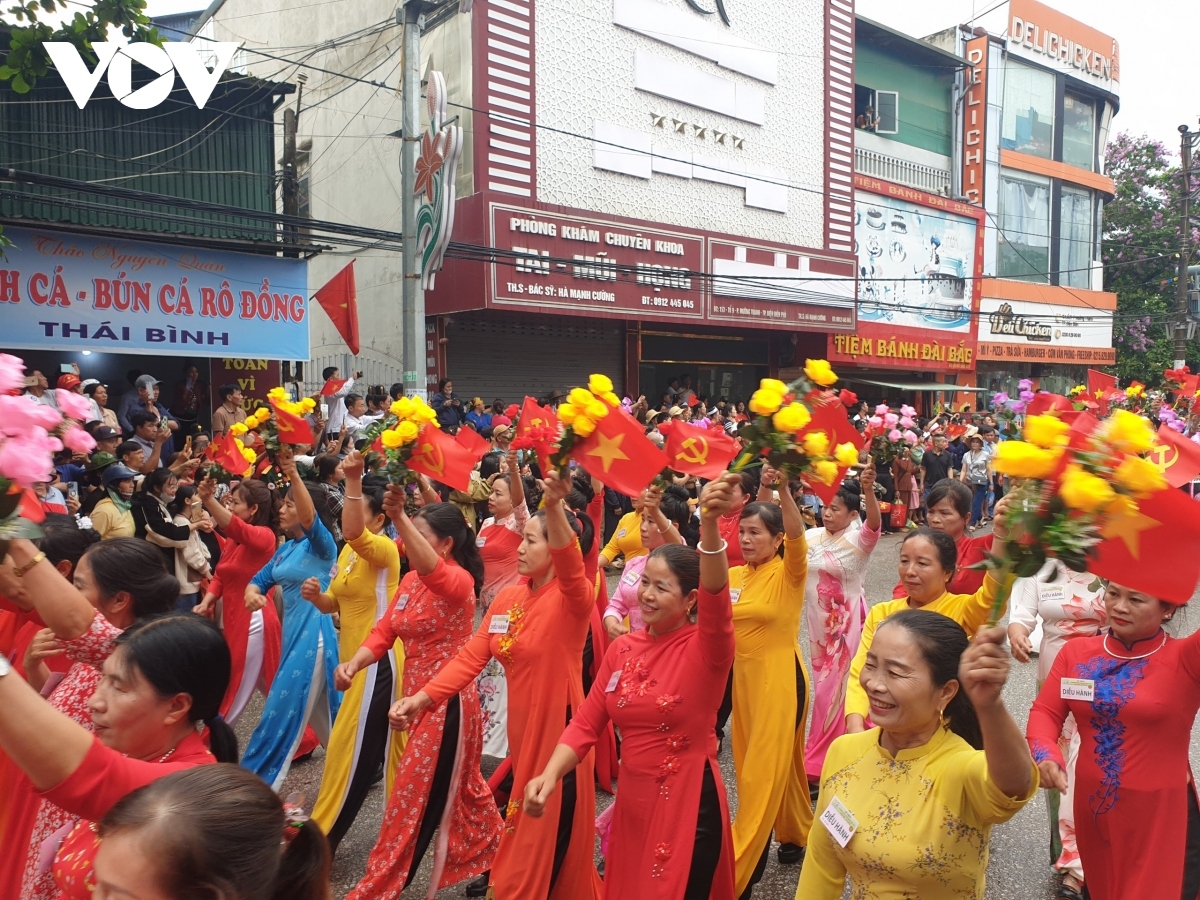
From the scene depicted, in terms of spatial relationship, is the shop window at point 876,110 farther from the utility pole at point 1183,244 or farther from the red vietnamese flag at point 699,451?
the red vietnamese flag at point 699,451

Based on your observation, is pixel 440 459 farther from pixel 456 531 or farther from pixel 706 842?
Answer: pixel 706 842

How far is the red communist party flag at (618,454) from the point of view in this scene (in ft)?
10.4

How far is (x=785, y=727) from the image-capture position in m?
3.91

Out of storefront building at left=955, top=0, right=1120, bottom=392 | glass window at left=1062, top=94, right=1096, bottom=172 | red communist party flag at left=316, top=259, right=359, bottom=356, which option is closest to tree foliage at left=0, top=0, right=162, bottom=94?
red communist party flag at left=316, top=259, right=359, bottom=356

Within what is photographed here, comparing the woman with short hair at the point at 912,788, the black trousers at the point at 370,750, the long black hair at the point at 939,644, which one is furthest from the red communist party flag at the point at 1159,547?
the black trousers at the point at 370,750

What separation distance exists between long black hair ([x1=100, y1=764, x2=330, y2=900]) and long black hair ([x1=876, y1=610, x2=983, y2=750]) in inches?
58.1

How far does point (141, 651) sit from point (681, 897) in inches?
68.2

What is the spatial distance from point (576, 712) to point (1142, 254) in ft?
110

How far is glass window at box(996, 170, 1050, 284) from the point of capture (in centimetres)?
2527

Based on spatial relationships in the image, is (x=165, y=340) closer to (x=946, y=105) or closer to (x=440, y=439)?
(x=440, y=439)

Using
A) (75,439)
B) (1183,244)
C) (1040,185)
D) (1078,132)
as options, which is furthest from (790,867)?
(1078,132)

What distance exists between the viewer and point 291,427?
4.50 m

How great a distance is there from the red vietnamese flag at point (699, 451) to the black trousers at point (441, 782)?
4.27ft

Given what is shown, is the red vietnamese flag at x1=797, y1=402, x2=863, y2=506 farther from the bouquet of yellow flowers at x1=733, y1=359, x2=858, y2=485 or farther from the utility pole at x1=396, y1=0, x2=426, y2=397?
the utility pole at x1=396, y1=0, x2=426, y2=397
